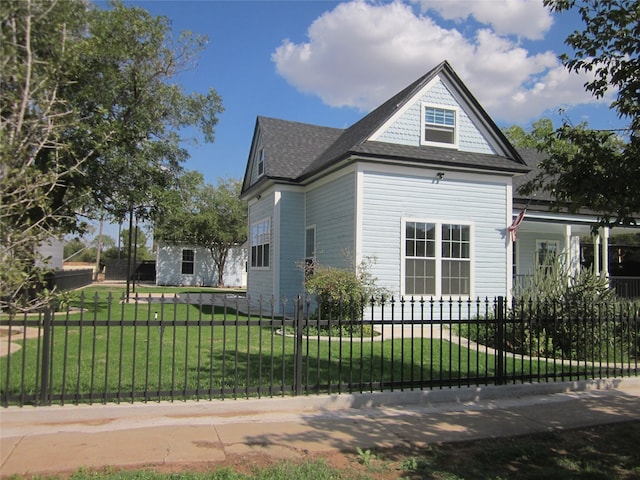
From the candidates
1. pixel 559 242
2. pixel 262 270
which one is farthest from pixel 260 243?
pixel 559 242

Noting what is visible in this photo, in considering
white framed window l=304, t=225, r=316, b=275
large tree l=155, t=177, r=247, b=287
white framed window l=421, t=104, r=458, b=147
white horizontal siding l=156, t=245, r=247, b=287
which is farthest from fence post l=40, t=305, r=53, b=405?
white horizontal siding l=156, t=245, r=247, b=287

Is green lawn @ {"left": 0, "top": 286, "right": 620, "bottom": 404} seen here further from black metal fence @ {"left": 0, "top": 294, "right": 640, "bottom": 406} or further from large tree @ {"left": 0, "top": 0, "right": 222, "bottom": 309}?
large tree @ {"left": 0, "top": 0, "right": 222, "bottom": 309}

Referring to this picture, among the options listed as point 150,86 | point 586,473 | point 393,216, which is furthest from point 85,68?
point 586,473

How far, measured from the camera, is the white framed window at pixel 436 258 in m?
13.2

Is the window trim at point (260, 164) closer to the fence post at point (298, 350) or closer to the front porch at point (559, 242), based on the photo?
the front porch at point (559, 242)

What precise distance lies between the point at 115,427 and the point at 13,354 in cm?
368

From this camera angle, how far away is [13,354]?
788 centimetres

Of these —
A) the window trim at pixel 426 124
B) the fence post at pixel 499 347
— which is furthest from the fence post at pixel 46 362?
the window trim at pixel 426 124

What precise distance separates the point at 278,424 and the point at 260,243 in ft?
41.3

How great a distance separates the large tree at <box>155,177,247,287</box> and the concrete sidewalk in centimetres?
2811

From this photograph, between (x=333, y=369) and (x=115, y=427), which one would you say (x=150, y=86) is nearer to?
(x=333, y=369)

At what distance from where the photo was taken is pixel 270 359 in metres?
8.15

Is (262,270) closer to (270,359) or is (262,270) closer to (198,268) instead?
(270,359)

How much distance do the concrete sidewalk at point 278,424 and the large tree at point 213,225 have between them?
28.1m
